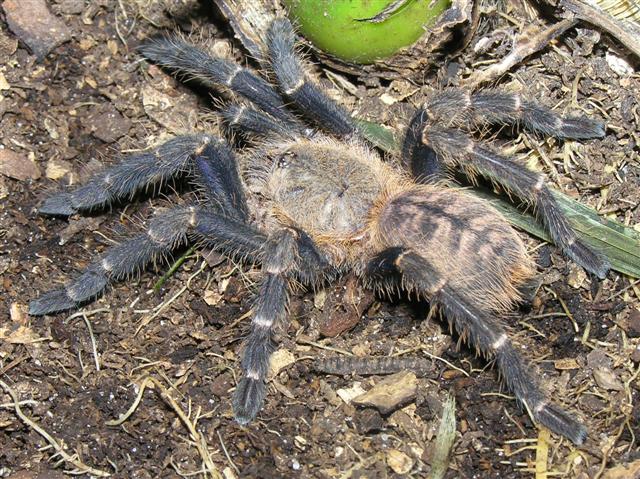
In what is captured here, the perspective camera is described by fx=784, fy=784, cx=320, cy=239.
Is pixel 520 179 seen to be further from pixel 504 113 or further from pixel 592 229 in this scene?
pixel 592 229

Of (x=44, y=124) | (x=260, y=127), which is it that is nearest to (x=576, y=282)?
(x=260, y=127)

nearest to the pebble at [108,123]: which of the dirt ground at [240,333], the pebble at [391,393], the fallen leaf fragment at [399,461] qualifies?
the dirt ground at [240,333]

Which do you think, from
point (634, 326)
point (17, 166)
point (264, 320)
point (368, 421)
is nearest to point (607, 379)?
point (634, 326)

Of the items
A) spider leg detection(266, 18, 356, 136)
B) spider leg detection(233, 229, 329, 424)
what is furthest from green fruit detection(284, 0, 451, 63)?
spider leg detection(233, 229, 329, 424)

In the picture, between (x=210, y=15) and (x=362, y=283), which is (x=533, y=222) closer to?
(x=362, y=283)

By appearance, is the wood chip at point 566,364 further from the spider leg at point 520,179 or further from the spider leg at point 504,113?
the spider leg at point 504,113

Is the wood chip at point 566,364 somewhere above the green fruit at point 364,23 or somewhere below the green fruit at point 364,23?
below
